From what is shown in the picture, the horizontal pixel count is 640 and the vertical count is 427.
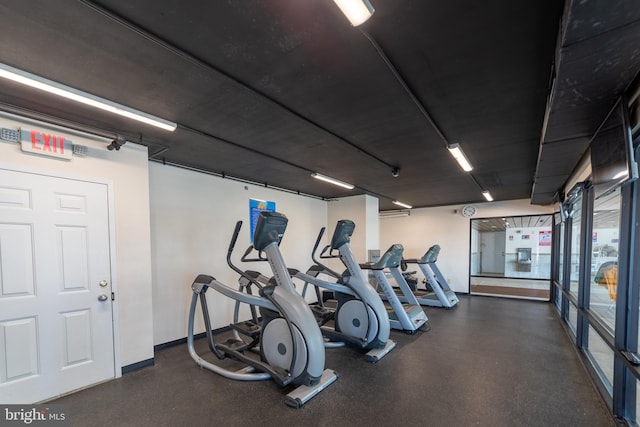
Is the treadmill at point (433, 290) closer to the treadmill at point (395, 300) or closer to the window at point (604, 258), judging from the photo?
the treadmill at point (395, 300)

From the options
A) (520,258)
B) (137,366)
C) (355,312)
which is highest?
(355,312)

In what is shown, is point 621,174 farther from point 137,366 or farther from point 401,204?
point 401,204

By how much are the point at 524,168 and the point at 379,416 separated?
14.1ft

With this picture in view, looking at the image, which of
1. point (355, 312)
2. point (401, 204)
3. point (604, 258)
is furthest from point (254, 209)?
point (604, 258)

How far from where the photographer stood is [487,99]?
2438 millimetres

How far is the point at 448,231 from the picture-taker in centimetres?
845

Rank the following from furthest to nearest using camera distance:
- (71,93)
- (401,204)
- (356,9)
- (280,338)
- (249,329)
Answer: (401,204)
(249,329)
(280,338)
(71,93)
(356,9)

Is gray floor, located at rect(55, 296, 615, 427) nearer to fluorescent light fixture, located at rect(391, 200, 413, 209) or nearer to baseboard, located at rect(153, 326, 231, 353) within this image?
baseboard, located at rect(153, 326, 231, 353)

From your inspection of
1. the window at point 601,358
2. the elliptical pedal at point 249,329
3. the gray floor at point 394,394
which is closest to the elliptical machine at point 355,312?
the gray floor at point 394,394

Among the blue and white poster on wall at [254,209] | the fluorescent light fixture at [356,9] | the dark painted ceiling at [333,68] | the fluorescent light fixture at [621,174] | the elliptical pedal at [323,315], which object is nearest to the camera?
the fluorescent light fixture at [356,9]

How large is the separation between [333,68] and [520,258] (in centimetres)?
923

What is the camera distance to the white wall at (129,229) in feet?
10.2

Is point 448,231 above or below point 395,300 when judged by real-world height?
above

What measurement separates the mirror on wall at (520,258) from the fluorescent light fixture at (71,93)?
825cm
